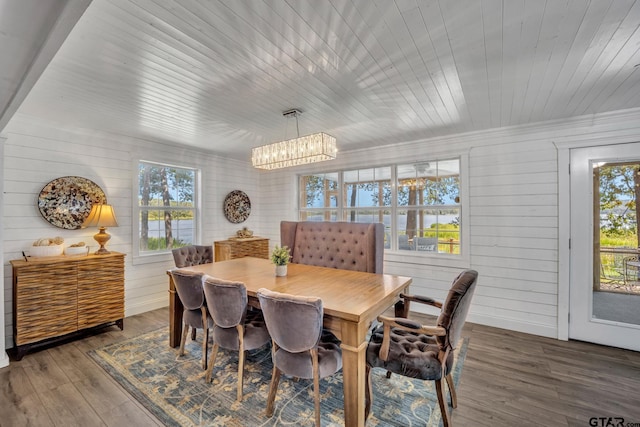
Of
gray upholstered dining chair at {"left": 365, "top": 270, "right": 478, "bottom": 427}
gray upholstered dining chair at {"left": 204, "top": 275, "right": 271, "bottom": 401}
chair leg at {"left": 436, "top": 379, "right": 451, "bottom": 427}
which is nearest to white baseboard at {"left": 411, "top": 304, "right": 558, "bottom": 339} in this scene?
gray upholstered dining chair at {"left": 365, "top": 270, "right": 478, "bottom": 427}

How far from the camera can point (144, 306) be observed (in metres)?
4.02

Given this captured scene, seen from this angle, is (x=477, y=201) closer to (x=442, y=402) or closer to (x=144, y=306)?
(x=442, y=402)

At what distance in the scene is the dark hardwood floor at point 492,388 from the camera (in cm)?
195

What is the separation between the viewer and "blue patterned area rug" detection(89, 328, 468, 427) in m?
1.94

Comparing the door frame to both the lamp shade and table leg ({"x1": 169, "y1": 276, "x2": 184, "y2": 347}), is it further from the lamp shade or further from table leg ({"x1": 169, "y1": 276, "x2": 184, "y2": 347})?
the lamp shade

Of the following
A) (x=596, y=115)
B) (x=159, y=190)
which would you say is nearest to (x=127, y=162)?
(x=159, y=190)

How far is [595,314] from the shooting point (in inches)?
121

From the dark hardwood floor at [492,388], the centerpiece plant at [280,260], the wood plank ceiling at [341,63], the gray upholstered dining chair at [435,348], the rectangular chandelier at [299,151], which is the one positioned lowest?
the dark hardwood floor at [492,388]

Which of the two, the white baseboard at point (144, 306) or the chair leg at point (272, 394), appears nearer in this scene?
the chair leg at point (272, 394)

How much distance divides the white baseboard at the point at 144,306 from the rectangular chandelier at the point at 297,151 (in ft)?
9.17

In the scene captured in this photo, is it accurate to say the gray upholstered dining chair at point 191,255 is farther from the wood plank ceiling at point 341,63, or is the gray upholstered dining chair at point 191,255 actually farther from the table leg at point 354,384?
the table leg at point 354,384

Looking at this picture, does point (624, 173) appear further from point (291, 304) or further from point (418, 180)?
point (291, 304)

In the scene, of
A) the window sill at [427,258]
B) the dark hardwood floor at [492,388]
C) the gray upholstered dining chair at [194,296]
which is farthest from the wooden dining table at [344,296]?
the window sill at [427,258]

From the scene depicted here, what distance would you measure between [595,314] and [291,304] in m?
3.56
